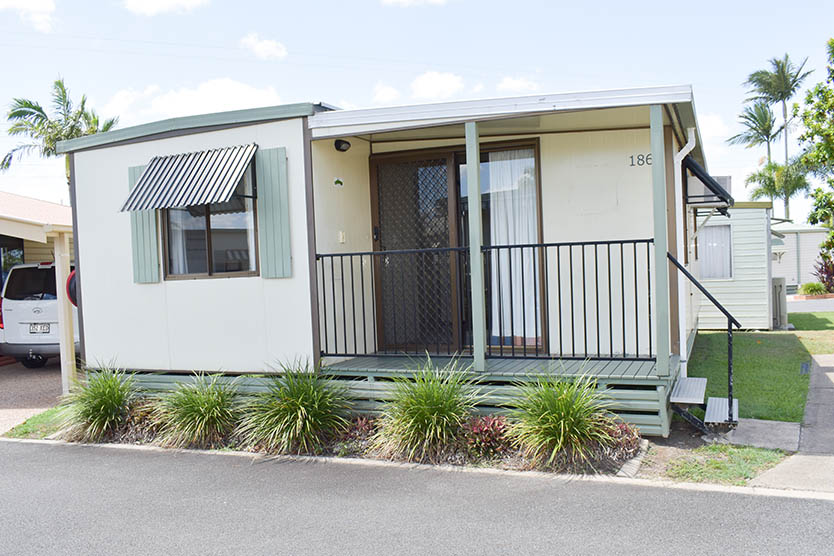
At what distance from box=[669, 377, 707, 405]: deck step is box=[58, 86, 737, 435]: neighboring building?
0.04m

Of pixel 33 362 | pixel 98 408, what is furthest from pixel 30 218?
pixel 98 408

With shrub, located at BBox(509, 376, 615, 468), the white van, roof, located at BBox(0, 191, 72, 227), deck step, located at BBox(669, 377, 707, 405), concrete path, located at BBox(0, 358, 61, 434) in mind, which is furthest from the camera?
the white van

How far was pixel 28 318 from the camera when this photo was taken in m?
10.0

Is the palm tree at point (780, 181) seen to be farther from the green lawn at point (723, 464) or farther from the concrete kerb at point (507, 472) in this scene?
the concrete kerb at point (507, 472)

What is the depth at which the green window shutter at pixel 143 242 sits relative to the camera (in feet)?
21.9

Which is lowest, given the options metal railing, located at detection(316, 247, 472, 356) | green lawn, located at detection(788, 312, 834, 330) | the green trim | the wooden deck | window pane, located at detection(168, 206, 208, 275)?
green lawn, located at detection(788, 312, 834, 330)

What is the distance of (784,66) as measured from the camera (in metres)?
28.0

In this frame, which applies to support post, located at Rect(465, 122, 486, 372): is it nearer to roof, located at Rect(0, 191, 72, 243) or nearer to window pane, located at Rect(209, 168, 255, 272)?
window pane, located at Rect(209, 168, 255, 272)

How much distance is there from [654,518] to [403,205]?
4162 millimetres

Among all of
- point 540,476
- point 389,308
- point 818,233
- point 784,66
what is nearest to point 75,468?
point 389,308

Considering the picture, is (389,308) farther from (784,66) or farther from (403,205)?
(784,66)

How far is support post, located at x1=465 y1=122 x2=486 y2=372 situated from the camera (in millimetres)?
5457

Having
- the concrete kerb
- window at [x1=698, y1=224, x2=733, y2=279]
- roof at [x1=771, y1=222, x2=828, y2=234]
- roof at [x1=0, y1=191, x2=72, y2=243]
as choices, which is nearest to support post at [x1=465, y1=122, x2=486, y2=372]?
the concrete kerb

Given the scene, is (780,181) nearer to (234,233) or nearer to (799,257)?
(799,257)
